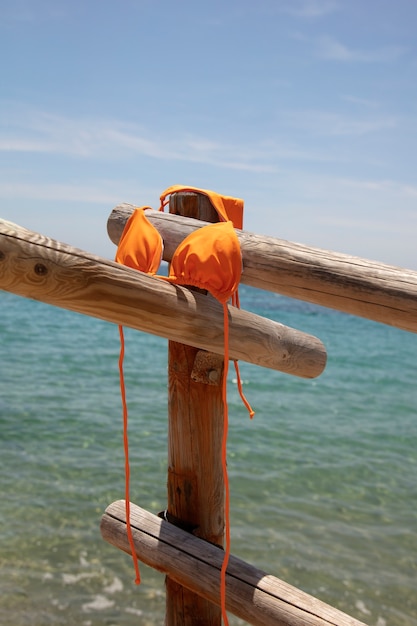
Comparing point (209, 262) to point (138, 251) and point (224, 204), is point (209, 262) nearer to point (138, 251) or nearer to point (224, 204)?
point (138, 251)

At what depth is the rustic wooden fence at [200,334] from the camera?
6.31ft

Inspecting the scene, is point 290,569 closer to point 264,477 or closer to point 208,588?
point 264,477

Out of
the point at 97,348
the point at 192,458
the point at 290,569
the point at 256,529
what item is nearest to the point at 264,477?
the point at 256,529

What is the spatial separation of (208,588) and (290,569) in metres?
2.74

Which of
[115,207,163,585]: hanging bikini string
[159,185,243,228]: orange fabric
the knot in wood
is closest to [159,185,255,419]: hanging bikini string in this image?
[159,185,243,228]: orange fabric

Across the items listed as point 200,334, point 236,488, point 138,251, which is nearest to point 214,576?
point 200,334

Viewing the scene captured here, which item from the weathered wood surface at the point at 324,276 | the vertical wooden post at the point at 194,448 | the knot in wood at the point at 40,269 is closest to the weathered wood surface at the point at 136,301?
the knot in wood at the point at 40,269

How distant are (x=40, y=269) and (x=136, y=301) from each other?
0.34 meters

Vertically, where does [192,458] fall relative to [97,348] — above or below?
above

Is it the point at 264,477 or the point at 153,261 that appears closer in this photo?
the point at 153,261

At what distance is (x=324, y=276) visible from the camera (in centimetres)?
238

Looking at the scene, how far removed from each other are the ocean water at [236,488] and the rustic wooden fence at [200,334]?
1.92 meters

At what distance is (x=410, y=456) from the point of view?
25.7ft

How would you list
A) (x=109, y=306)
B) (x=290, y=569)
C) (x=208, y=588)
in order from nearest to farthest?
(x=109, y=306)
(x=208, y=588)
(x=290, y=569)
